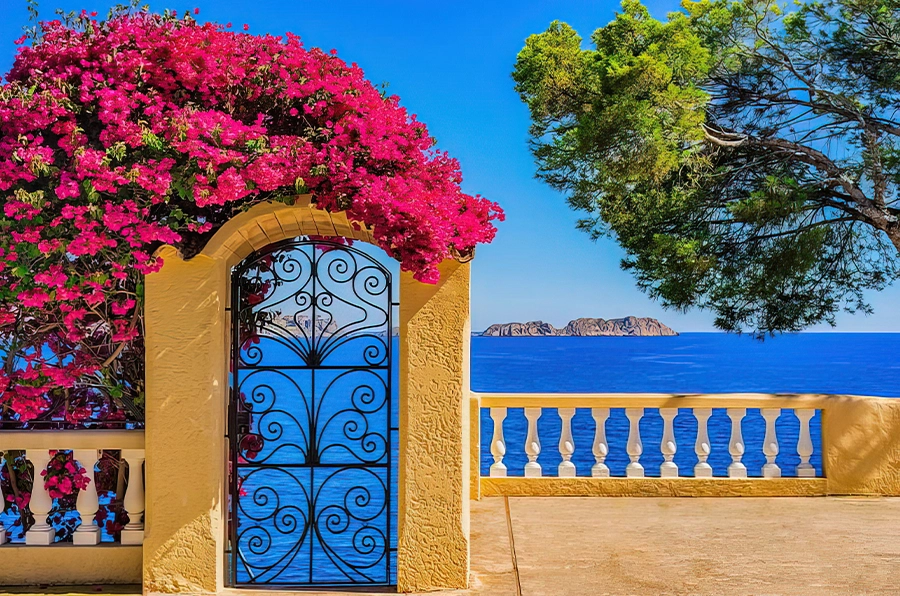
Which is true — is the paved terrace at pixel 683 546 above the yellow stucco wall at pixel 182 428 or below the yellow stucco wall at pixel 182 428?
below

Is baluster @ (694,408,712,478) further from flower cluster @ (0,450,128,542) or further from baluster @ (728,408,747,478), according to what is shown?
flower cluster @ (0,450,128,542)

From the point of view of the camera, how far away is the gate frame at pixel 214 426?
5.18m

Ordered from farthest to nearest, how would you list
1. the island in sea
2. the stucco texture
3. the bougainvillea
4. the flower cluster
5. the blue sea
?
the island in sea → the blue sea → the flower cluster → the stucco texture → the bougainvillea

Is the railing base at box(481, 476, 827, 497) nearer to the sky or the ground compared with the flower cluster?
nearer to the ground

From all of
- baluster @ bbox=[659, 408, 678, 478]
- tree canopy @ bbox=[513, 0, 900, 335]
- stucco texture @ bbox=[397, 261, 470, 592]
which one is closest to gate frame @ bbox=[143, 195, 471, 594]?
stucco texture @ bbox=[397, 261, 470, 592]

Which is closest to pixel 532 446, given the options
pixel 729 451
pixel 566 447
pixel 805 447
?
pixel 566 447

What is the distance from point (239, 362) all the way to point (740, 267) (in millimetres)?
10395

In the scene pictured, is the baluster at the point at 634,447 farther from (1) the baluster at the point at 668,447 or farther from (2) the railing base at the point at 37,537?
(2) the railing base at the point at 37,537

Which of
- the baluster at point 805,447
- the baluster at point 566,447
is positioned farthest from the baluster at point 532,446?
the baluster at point 805,447

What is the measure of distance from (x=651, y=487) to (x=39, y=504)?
518 cm

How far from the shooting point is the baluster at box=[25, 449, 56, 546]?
545 cm

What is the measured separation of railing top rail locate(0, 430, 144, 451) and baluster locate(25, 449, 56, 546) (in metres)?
0.07

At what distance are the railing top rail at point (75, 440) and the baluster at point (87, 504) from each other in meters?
A: 0.07

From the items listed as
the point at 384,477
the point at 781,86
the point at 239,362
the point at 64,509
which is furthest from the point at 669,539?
the point at 781,86
